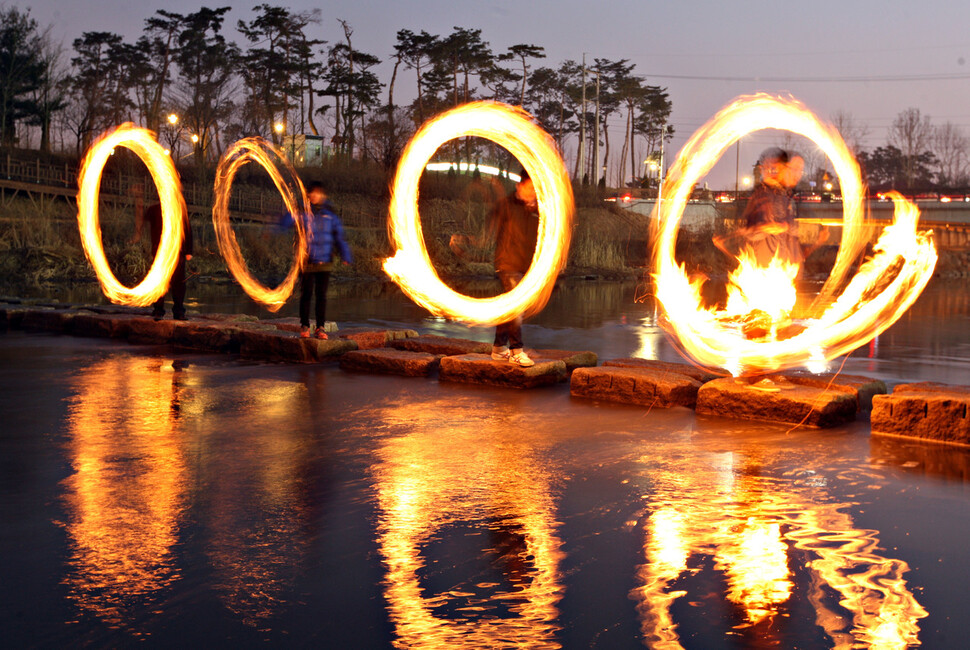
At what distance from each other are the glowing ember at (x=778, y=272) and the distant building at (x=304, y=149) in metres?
62.2

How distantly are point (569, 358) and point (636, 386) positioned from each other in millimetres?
2095

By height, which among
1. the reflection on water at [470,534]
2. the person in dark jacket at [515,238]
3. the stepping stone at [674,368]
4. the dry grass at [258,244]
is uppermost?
the dry grass at [258,244]

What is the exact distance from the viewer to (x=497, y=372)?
10477 millimetres

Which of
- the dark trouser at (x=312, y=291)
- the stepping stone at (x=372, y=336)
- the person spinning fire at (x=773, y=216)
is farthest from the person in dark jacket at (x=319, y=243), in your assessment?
the person spinning fire at (x=773, y=216)

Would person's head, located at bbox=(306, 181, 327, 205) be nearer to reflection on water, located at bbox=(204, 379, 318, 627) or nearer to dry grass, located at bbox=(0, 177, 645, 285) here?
reflection on water, located at bbox=(204, 379, 318, 627)

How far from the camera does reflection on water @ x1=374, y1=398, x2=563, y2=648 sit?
4.00 meters

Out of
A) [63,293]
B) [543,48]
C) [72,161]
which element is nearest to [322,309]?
[63,293]

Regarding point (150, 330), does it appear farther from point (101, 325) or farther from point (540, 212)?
point (540, 212)

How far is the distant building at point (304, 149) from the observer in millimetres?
71438

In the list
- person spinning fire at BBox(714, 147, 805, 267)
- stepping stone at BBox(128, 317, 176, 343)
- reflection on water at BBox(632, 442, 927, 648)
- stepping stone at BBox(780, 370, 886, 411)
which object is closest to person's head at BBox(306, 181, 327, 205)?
stepping stone at BBox(128, 317, 176, 343)

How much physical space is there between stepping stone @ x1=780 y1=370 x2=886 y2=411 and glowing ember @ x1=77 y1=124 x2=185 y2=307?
380 inches

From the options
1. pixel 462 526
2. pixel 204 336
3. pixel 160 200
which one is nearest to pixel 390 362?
pixel 204 336

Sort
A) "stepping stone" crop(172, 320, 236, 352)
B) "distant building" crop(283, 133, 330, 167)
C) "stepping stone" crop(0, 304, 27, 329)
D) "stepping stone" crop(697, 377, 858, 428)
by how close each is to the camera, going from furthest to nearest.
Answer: "distant building" crop(283, 133, 330, 167)
"stepping stone" crop(0, 304, 27, 329)
"stepping stone" crop(172, 320, 236, 352)
"stepping stone" crop(697, 377, 858, 428)

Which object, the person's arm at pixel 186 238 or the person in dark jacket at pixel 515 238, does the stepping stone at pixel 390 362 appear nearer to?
the person in dark jacket at pixel 515 238
